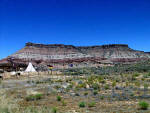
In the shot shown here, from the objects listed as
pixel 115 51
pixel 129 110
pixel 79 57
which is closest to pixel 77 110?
pixel 129 110

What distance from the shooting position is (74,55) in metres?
111

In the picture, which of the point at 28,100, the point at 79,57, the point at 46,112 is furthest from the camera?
the point at 79,57

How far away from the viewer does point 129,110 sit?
8.65 m

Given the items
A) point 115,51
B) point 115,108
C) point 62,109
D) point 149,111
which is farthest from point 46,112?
point 115,51

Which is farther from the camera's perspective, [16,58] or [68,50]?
[68,50]

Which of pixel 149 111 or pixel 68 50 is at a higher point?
pixel 68 50

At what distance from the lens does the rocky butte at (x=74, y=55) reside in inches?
3755

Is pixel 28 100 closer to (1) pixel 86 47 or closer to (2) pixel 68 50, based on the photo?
(2) pixel 68 50

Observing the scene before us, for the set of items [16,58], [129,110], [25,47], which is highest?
[25,47]

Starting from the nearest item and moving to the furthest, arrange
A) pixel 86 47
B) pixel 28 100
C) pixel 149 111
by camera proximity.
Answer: pixel 149 111 < pixel 28 100 < pixel 86 47

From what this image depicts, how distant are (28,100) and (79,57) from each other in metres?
94.4

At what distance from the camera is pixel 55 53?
111875 mm

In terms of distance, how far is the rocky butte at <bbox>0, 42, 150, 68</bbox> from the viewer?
3755 inches

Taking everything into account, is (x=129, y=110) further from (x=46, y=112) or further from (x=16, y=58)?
(x=16, y=58)
